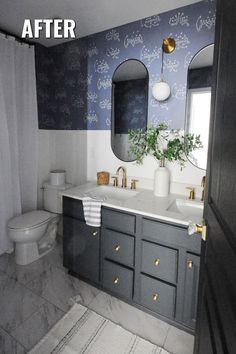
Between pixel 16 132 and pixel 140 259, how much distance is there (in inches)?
71.0

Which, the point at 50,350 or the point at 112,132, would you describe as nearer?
the point at 50,350

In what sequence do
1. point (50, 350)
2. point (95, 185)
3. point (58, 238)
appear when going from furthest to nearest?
point (58, 238) < point (95, 185) < point (50, 350)

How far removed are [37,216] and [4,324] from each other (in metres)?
0.97

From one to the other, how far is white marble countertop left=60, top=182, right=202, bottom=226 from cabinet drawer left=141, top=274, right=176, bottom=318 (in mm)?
483

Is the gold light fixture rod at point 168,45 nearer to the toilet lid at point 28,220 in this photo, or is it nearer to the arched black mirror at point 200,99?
the arched black mirror at point 200,99

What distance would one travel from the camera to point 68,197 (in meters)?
1.89

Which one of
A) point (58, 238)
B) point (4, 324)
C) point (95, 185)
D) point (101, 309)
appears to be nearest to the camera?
point (4, 324)

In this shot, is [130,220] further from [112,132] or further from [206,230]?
[112,132]

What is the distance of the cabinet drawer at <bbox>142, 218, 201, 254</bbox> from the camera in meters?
1.36

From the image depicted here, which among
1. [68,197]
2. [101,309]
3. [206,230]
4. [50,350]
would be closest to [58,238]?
[68,197]

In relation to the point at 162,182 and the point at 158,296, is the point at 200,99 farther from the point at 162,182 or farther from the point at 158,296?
the point at 158,296

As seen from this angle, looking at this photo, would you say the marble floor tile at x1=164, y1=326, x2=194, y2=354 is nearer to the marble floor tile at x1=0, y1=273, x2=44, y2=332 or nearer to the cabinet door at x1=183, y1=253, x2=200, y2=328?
the cabinet door at x1=183, y1=253, x2=200, y2=328

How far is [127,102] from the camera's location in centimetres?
212

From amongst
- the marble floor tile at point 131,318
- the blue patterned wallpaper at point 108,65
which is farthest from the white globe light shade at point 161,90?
the marble floor tile at point 131,318
